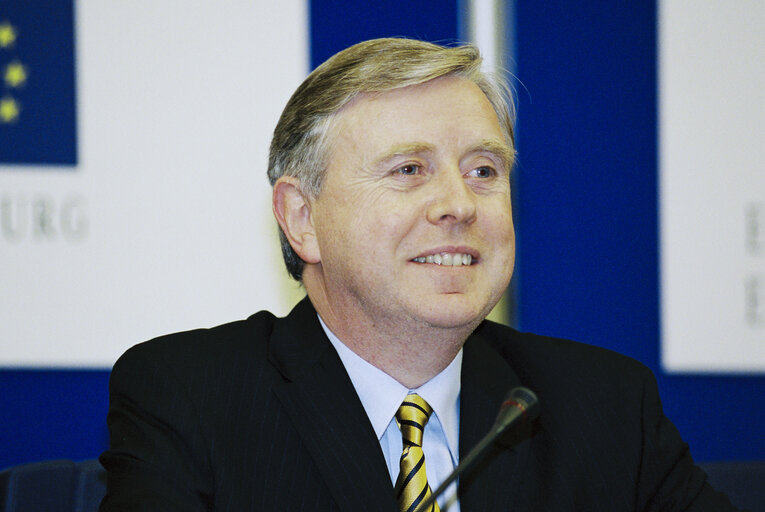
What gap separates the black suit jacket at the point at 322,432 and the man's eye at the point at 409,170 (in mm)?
399

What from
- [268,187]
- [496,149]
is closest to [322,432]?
[496,149]

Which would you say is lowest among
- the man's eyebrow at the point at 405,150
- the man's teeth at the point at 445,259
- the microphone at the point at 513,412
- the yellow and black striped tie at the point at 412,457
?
the yellow and black striped tie at the point at 412,457

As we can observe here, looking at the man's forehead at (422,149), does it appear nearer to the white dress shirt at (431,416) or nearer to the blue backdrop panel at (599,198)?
the white dress shirt at (431,416)

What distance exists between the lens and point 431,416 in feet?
5.79

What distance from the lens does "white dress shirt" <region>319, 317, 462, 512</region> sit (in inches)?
67.1

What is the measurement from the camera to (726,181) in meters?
2.73

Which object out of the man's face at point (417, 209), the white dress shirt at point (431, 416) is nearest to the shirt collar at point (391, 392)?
the white dress shirt at point (431, 416)

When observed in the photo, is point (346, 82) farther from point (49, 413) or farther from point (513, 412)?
point (49, 413)

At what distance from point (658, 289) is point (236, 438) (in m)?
1.63

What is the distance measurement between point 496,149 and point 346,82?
0.34 metres

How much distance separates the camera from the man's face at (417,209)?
1.66 meters

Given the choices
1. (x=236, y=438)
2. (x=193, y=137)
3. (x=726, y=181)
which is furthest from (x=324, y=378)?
(x=726, y=181)

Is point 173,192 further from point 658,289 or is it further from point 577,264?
point 658,289

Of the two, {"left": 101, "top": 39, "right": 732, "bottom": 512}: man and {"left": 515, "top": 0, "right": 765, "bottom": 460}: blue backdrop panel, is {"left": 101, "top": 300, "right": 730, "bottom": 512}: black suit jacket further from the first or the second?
{"left": 515, "top": 0, "right": 765, "bottom": 460}: blue backdrop panel
